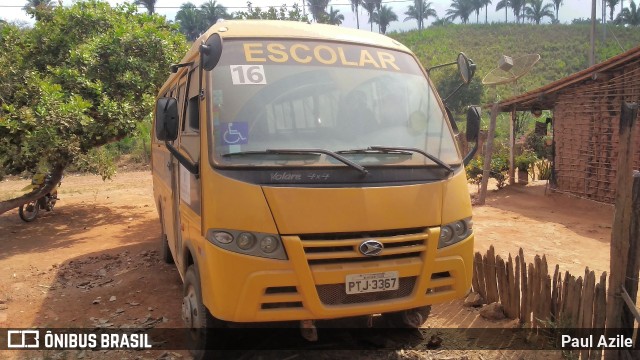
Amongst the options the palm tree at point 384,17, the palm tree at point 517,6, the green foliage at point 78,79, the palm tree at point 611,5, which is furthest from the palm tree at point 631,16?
the green foliage at point 78,79

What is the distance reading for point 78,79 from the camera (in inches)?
353

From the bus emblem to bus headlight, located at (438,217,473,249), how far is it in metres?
0.50

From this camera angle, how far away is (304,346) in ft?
13.0

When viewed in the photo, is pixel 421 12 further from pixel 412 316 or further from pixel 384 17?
pixel 412 316

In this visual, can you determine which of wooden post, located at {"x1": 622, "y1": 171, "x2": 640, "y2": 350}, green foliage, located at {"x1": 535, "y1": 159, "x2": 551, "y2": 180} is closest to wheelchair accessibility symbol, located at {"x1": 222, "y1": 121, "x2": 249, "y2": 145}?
wooden post, located at {"x1": 622, "y1": 171, "x2": 640, "y2": 350}

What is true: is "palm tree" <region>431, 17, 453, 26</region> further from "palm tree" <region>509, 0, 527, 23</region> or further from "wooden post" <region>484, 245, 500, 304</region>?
"wooden post" <region>484, 245, 500, 304</region>

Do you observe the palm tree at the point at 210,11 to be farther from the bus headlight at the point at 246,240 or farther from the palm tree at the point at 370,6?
the bus headlight at the point at 246,240

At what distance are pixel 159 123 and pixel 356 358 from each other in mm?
2363

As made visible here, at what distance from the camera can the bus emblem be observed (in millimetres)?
3014

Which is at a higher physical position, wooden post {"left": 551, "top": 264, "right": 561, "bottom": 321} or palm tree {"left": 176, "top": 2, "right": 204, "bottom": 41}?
palm tree {"left": 176, "top": 2, "right": 204, "bottom": 41}

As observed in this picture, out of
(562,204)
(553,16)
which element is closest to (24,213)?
(562,204)

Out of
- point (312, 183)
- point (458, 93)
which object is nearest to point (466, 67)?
point (312, 183)

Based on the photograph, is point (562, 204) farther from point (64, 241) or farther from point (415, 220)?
point (64, 241)

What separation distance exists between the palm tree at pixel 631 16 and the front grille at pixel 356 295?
70.4 metres
